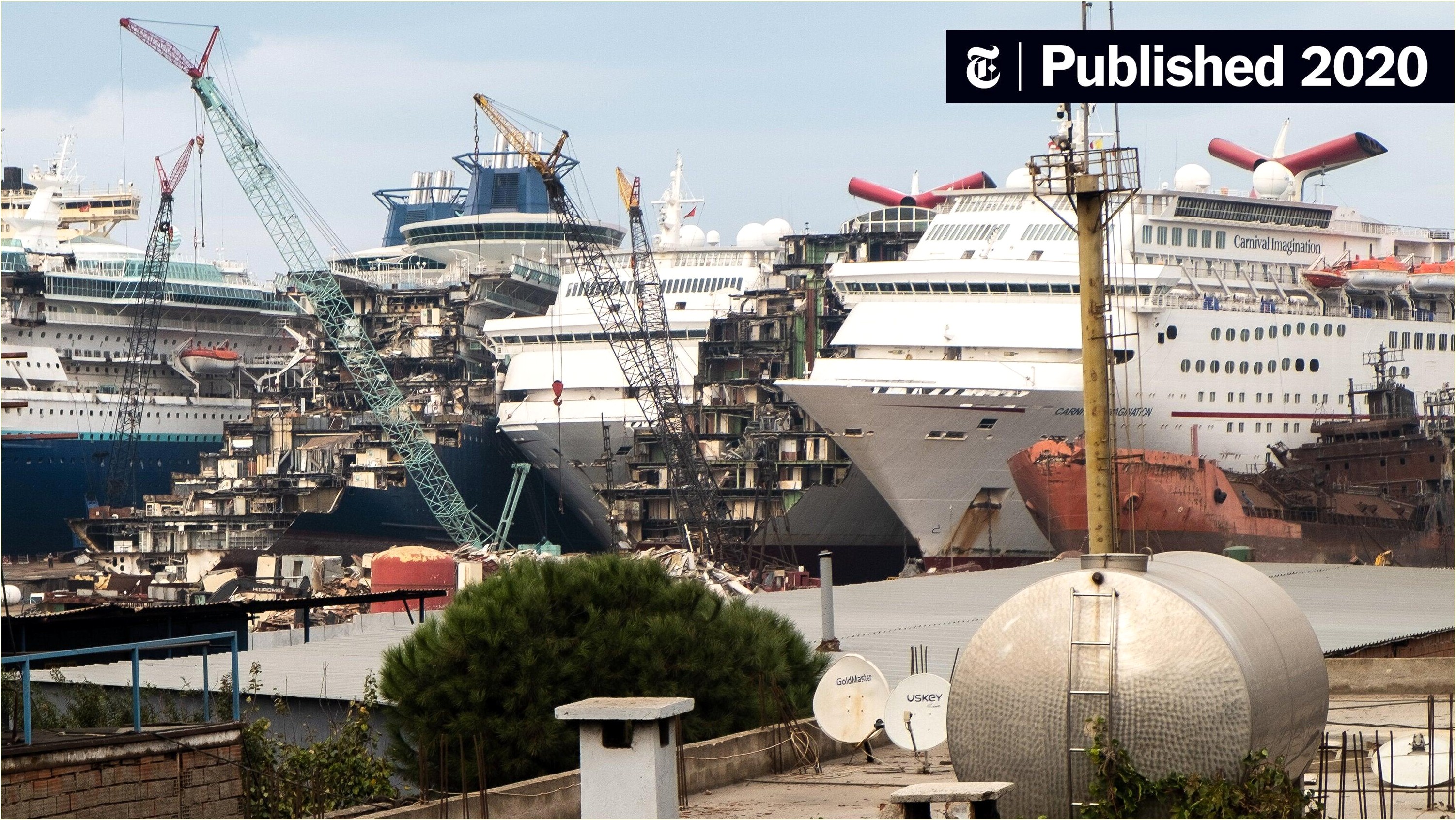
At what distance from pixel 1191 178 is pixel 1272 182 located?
2.94m

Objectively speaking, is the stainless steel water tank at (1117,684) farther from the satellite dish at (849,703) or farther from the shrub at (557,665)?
the shrub at (557,665)

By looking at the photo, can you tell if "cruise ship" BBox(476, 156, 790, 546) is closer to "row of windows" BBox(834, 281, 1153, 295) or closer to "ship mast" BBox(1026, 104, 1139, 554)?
"row of windows" BBox(834, 281, 1153, 295)

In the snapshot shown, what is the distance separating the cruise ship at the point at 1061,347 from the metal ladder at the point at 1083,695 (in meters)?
41.8

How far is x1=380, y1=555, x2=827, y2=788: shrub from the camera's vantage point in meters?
19.2

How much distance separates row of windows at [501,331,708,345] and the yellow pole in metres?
64.4

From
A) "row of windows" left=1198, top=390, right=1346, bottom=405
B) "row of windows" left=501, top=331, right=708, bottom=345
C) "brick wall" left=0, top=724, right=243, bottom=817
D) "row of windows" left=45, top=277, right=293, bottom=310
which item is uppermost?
"row of windows" left=45, top=277, right=293, bottom=310

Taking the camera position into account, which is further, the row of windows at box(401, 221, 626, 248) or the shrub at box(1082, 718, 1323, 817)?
the row of windows at box(401, 221, 626, 248)

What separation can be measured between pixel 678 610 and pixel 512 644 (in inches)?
78.3

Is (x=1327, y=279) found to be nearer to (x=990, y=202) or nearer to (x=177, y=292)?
(x=990, y=202)

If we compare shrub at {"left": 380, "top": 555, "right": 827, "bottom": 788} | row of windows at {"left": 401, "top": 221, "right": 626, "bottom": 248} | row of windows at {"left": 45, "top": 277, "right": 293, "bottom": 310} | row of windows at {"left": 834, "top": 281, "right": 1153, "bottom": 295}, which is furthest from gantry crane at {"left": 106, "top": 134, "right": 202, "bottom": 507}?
shrub at {"left": 380, "top": 555, "right": 827, "bottom": 788}

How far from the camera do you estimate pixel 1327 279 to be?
64250 mm

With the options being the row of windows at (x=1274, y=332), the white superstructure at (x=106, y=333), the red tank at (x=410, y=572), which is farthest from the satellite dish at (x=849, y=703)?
the white superstructure at (x=106, y=333)

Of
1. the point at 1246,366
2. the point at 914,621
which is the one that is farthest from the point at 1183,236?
the point at 914,621

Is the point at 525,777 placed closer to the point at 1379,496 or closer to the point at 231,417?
the point at 1379,496
